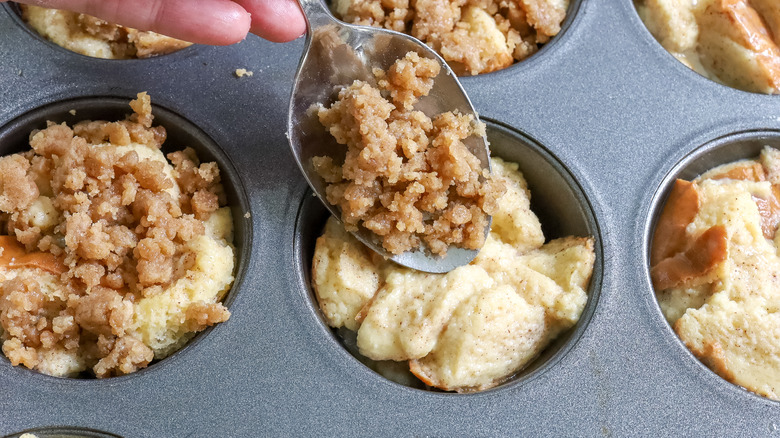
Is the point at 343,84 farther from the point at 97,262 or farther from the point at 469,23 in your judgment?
the point at 97,262

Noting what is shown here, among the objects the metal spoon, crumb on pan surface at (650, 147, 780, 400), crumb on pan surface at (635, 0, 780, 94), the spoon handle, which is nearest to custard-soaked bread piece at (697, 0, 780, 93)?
crumb on pan surface at (635, 0, 780, 94)

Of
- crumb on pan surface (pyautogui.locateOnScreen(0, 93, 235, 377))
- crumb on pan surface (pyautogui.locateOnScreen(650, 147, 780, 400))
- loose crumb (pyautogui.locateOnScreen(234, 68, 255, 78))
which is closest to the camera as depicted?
crumb on pan surface (pyautogui.locateOnScreen(0, 93, 235, 377))

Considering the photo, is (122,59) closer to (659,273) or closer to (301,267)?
(301,267)

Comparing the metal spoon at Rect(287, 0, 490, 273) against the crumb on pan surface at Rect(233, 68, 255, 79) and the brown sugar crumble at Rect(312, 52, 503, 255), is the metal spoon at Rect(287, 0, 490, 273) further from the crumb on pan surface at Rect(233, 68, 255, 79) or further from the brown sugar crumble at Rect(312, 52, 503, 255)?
the crumb on pan surface at Rect(233, 68, 255, 79)

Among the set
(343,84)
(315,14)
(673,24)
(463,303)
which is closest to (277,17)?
(315,14)

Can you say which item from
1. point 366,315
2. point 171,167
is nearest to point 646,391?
point 366,315

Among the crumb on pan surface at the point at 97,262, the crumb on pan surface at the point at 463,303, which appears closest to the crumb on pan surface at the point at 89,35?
the crumb on pan surface at the point at 97,262

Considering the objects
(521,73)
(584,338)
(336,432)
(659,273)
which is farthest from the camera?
(521,73)
